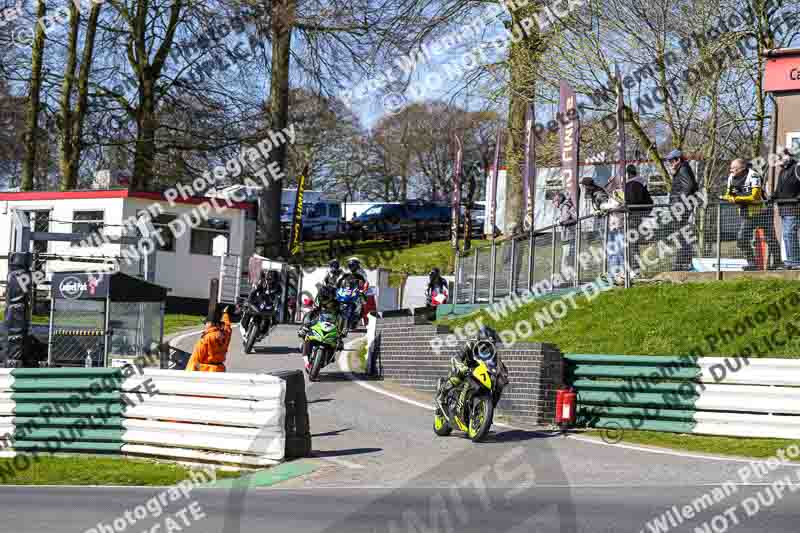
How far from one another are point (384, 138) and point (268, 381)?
56.5 m

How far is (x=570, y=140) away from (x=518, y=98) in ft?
21.2

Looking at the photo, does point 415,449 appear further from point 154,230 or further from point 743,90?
point 154,230

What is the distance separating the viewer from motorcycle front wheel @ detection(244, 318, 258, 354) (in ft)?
72.5

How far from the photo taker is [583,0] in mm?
23766

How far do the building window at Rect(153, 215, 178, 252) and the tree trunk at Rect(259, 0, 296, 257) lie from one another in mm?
6472

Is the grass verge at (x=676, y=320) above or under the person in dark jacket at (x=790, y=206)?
under

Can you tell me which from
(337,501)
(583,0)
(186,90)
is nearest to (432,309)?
(583,0)

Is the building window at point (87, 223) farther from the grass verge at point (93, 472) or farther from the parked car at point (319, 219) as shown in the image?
the grass verge at point (93, 472)

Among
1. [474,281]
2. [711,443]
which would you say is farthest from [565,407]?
[474,281]

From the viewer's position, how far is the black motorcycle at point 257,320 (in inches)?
871

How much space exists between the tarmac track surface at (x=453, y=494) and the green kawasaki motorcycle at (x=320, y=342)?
11.3ft

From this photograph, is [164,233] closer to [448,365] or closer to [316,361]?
[316,361]

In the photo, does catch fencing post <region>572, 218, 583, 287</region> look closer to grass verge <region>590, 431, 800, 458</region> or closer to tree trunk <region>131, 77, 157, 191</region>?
grass verge <region>590, 431, 800, 458</region>

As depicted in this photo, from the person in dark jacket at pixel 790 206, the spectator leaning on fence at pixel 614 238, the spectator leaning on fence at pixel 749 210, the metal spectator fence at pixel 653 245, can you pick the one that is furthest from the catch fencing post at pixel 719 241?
the spectator leaning on fence at pixel 614 238
